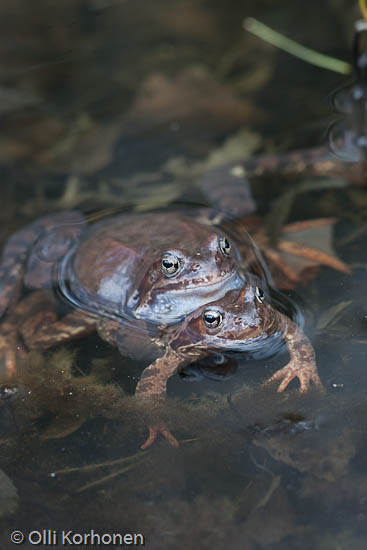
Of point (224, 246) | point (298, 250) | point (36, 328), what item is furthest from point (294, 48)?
point (36, 328)

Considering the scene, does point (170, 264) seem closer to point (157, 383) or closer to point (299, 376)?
point (157, 383)

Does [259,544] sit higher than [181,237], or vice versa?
[181,237]

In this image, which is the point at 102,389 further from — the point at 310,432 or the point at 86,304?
the point at 310,432

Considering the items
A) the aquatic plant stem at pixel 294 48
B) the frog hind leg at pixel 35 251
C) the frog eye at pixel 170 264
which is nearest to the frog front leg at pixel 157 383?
the frog eye at pixel 170 264

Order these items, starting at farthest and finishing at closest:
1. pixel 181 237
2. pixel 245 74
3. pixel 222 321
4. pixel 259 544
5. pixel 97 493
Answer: pixel 245 74 → pixel 181 237 → pixel 222 321 → pixel 97 493 → pixel 259 544

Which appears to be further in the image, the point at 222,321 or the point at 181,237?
the point at 181,237

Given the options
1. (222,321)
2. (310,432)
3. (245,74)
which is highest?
(245,74)

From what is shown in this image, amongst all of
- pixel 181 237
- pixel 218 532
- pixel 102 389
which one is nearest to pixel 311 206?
pixel 181 237
